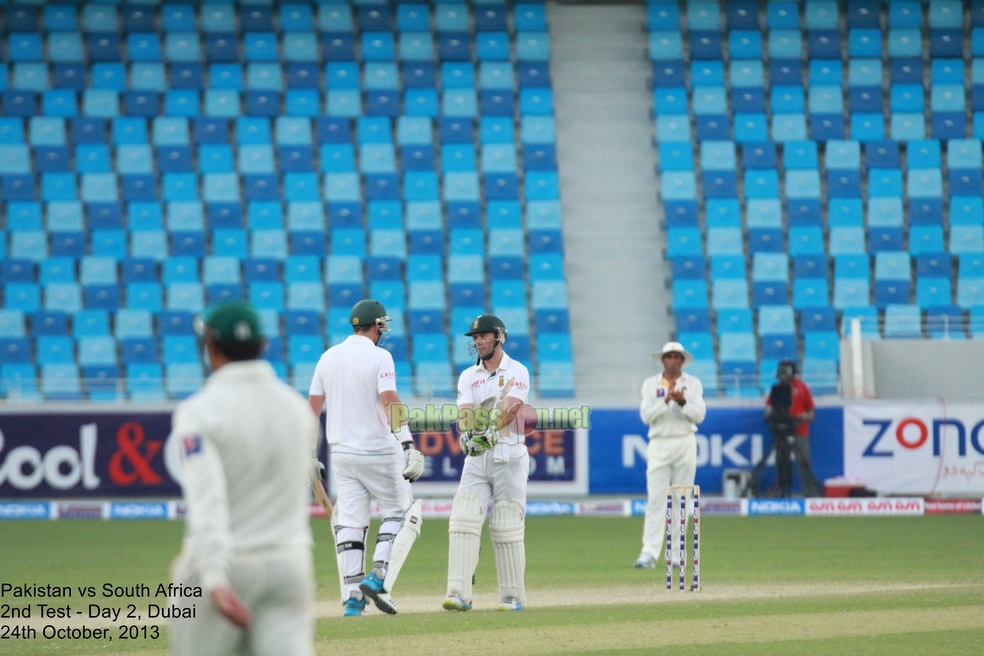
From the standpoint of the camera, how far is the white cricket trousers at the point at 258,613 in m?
4.03

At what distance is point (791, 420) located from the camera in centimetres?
1948

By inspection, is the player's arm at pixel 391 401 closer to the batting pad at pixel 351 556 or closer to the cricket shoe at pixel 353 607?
the batting pad at pixel 351 556

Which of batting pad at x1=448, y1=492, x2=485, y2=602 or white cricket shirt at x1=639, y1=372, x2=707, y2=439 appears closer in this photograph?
batting pad at x1=448, y1=492, x2=485, y2=602

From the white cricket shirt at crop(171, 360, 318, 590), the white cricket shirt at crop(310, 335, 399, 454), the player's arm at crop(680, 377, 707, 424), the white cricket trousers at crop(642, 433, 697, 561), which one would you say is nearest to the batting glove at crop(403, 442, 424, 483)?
the white cricket shirt at crop(310, 335, 399, 454)

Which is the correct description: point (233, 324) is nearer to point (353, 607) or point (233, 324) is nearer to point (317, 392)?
point (317, 392)

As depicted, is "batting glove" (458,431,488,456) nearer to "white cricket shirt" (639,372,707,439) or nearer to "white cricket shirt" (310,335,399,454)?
"white cricket shirt" (310,335,399,454)

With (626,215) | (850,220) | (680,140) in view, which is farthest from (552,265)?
(850,220)

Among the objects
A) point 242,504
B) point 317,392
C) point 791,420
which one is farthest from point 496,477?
point 791,420

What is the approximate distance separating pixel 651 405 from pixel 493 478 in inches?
141

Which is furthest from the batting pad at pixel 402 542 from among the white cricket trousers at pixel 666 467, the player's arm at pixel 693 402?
the player's arm at pixel 693 402

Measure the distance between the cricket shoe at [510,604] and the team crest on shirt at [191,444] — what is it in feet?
19.0

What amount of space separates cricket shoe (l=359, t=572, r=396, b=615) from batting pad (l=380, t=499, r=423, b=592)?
0.07 m

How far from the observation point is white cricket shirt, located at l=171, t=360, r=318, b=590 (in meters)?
3.93

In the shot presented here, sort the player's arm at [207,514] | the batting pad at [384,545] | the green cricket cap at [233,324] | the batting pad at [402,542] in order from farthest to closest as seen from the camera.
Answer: the batting pad at [402,542]
the batting pad at [384,545]
the green cricket cap at [233,324]
the player's arm at [207,514]
